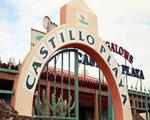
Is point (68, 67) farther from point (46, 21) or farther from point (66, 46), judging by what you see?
point (46, 21)

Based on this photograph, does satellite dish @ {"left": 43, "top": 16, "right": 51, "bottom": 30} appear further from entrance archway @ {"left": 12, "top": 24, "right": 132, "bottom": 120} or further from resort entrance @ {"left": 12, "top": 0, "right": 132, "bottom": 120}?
entrance archway @ {"left": 12, "top": 24, "right": 132, "bottom": 120}

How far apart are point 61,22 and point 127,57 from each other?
652cm

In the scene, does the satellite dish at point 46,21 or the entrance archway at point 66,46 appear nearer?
the entrance archway at point 66,46

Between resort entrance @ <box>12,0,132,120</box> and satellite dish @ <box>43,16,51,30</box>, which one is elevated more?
satellite dish @ <box>43,16,51,30</box>

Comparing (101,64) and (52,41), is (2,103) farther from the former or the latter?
(101,64)

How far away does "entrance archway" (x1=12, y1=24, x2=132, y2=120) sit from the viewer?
8583 mm

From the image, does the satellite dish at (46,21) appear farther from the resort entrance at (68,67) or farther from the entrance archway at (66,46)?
the entrance archway at (66,46)

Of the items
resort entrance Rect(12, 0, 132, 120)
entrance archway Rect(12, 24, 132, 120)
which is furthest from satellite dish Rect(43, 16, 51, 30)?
entrance archway Rect(12, 24, 132, 120)

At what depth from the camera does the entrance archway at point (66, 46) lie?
8583 millimetres

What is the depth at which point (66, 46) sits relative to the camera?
10.0m

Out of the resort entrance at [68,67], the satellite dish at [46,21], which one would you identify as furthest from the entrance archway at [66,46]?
the satellite dish at [46,21]

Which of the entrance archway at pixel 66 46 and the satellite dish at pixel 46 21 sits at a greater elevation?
the satellite dish at pixel 46 21

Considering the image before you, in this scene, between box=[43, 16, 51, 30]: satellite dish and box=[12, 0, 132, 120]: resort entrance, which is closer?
box=[12, 0, 132, 120]: resort entrance

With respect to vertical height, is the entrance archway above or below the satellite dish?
below
